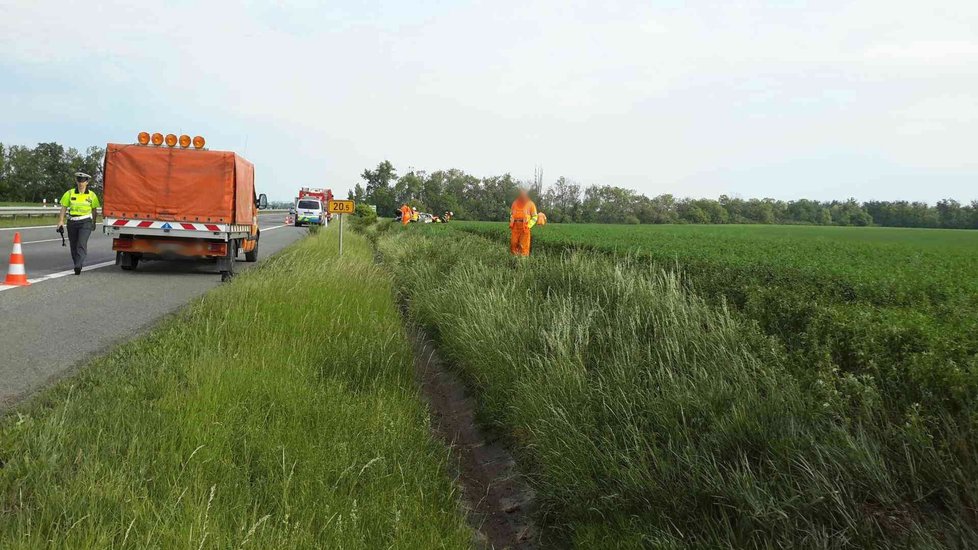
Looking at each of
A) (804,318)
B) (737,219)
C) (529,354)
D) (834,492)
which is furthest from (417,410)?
(737,219)

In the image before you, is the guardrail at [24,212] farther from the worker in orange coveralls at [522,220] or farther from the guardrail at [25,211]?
the worker in orange coveralls at [522,220]

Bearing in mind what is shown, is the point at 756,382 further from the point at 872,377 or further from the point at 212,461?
the point at 212,461

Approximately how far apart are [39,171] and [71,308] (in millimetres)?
91600

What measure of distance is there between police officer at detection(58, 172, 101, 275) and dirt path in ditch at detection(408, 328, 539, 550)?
8.14 meters

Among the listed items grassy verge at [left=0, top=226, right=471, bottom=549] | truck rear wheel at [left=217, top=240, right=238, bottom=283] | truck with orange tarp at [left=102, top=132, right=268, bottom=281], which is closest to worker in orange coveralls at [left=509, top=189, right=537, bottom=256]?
truck with orange tarp at [left=102, top=132, right=268, bottom=281]

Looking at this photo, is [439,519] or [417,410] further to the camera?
[417,410]

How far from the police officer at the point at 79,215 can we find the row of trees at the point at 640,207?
788 cm

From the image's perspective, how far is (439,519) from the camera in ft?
11.1

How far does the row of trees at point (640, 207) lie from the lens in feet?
117

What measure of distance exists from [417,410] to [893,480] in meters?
3.31

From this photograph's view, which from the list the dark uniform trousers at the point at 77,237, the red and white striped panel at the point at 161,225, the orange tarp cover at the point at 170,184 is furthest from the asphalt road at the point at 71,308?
the orange tarp cover at the point at 170,184

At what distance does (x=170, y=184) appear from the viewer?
41.3 ft

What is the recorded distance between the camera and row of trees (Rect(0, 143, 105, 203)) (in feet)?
251

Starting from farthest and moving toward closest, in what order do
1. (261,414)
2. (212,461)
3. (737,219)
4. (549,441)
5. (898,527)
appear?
(737,219), (261,414), (549,441), (212,461), (898,527)
